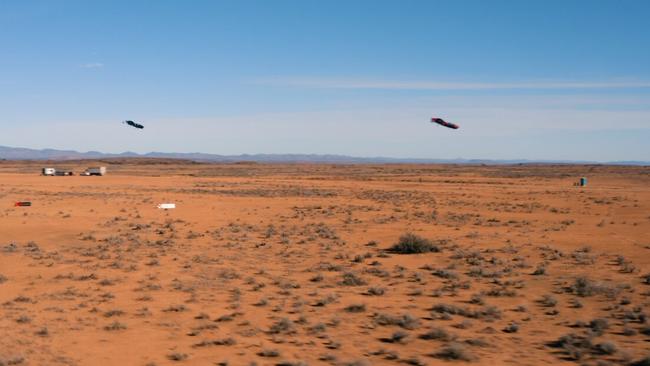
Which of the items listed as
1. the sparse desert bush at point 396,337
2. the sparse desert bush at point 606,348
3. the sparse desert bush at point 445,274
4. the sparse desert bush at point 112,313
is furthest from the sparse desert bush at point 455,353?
the sparse desert bush at point 112,313

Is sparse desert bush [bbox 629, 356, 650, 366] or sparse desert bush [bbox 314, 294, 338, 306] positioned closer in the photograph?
sparse desert bush [bbox 629, 356, 650, 366]

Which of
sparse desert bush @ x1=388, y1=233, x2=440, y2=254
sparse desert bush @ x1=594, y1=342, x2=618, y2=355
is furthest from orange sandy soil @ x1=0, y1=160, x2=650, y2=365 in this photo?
sparse desert bush @ x1=388, y1=233, x2=440, y2=254

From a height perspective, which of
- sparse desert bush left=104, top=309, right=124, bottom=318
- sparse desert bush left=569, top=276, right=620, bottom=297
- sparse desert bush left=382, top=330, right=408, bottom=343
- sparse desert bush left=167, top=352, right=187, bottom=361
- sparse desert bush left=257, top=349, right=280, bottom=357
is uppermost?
sparse desert bush left=569, top=276, right=620, bottom=297

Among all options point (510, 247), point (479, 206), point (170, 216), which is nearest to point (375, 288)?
point (510, 247)

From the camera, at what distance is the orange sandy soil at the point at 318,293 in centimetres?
966

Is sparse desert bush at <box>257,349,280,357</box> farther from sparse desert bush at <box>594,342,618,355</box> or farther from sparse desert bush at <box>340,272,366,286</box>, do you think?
sparse desert bush at <box>340,272,366,286</box>

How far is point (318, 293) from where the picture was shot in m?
13.9

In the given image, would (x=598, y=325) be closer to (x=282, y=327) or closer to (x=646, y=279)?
(x=646, y=279)

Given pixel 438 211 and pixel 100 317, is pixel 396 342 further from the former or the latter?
Answer: pixel 438 211

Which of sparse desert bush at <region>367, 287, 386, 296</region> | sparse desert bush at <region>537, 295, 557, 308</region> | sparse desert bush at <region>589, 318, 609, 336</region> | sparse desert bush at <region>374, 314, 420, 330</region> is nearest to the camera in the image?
sparse desert bush at <region>589, 318, 609, 336</region>

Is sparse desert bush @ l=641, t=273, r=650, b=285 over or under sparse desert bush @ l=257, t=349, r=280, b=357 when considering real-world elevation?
over

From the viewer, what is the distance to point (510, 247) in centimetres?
2138

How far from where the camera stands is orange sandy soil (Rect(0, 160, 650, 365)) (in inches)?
380

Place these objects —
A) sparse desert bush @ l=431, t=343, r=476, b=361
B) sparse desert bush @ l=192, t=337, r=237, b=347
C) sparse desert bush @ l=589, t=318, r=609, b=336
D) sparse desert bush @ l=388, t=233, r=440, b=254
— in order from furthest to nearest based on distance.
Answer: sparse desert bush @ l=388, t=233, r=440, b=254 → sparse desert bush @ l=589, t=318, r=609, b=336 → sparse desert bush @ l=192, t=337, r=237, b=347 → sparse desert bush @ l=431, t=343, r=476, b=361
